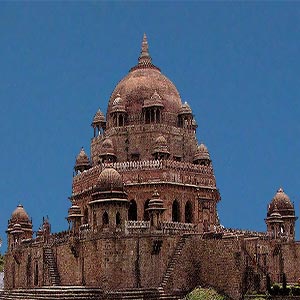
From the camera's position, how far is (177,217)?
4475 cm

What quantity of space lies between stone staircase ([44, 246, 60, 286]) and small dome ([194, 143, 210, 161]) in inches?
429

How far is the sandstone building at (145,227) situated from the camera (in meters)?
39.1

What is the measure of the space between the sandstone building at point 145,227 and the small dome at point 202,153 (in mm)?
71

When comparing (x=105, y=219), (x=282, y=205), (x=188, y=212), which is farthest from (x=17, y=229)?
(x=282, y=205)

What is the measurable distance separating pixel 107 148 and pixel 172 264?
30.6ft

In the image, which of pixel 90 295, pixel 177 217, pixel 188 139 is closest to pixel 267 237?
pixel 177 217

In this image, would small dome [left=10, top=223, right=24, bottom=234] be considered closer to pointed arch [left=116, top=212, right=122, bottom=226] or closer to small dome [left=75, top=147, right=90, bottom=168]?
small dome [left=75, top=147, right=90, bottom=168]

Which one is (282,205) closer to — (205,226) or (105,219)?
(205,226)

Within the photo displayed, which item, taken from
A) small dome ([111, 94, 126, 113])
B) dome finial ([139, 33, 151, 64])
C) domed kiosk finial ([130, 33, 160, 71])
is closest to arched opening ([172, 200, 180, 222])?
small dome ([111, 94, 126, 113])

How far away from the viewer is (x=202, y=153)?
153 feet

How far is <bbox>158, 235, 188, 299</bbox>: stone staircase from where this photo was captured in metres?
38.9

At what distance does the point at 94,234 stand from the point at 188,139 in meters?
10.8

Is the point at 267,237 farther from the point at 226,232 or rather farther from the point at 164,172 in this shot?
the point at 164,172

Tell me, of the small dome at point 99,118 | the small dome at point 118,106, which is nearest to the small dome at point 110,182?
the small dome at point 118,106
